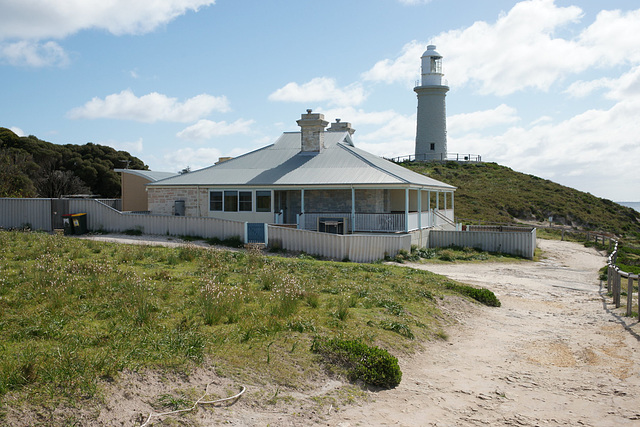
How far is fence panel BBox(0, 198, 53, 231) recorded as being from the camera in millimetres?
25375

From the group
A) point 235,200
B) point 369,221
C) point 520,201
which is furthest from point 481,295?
point 520,201

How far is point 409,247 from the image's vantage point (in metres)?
22.4

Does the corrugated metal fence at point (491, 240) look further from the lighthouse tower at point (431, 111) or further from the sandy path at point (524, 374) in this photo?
the lighthouse tower at point (431, 111)

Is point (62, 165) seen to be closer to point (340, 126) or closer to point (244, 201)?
point (340, 126)

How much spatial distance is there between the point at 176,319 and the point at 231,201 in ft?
65.1

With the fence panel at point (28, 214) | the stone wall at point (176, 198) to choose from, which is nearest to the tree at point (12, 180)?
the fence panel at point (28, 214)

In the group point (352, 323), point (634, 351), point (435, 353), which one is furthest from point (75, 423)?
point (634, 351)

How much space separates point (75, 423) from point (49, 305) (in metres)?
3.81

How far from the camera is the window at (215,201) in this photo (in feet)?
91.4

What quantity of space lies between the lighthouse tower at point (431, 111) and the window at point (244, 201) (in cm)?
4200

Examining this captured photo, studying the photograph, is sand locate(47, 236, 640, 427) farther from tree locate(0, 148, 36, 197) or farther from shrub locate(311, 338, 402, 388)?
tree locate(0, 148, 36, 197)

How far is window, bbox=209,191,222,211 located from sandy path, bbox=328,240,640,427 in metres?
17.4

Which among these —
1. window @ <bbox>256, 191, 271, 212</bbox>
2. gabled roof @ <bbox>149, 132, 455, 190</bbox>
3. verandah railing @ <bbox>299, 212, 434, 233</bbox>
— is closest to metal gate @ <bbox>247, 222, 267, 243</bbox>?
verandah railing @ <bbox>299, 212, 434, 233</bbox>

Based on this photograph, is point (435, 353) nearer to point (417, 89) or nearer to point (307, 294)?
point (307, 294)
